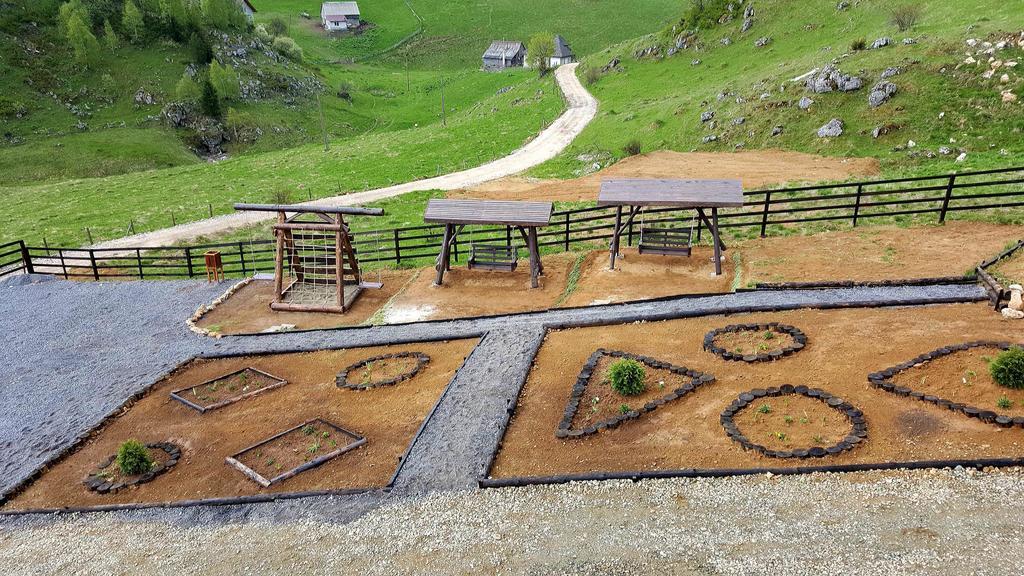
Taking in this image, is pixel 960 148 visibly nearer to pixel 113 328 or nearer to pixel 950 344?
pixel 950 344

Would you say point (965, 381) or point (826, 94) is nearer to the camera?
point (965, 381)

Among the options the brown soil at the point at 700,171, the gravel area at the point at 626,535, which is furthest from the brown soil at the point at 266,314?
the brown soil at the point at 700,171

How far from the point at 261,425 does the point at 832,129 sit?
34377 mm

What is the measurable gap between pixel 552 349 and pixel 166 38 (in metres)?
95.9

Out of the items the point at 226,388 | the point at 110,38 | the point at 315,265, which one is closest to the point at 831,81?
the point at 315,265

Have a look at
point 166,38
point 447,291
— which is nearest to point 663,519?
point 447,291

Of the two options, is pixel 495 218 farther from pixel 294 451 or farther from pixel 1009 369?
pixel 1009 369

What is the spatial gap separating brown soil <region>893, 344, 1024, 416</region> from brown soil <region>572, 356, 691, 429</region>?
4.03m

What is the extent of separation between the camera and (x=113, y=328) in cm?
1934

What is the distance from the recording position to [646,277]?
19.8 meters

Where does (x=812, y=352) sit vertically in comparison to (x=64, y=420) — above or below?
above

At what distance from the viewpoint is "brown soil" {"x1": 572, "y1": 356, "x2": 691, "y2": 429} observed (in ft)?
37.6

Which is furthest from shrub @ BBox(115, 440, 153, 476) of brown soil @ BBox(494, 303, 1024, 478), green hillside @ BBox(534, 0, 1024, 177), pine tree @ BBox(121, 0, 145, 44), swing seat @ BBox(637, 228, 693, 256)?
pine tree @ BBox(121, 0, 145, 44)

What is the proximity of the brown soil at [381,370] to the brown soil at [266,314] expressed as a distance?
4089 millimetres
